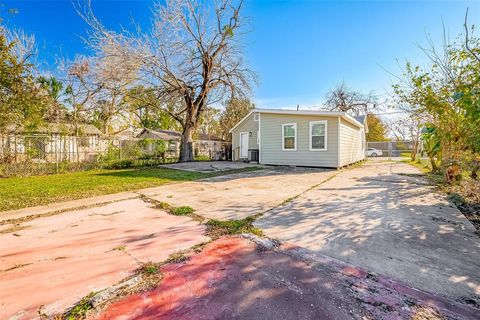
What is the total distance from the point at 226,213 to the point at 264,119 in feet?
30.4

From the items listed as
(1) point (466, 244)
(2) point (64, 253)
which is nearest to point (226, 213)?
(2) point (64, 253)

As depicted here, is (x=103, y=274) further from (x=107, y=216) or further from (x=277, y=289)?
(x=107, y=216)

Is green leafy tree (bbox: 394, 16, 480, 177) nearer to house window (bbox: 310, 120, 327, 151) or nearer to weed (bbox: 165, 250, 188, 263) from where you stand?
house window (bbox: 310, 120, 327, 151)

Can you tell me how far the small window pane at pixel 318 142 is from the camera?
10.5 meters

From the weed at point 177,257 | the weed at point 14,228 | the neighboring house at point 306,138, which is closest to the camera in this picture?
the weed at point 177,257

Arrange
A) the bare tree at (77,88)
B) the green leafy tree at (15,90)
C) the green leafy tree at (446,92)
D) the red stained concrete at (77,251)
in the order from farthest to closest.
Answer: the bare tree at (77,88), the green leafy tree at (15,90), the green leafy tree at (446,92), the red stained concrete at (77,251)

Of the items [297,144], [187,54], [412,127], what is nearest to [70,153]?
[187,54]

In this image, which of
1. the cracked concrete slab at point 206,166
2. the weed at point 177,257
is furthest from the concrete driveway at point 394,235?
the cracked concrete slab at point 206,166

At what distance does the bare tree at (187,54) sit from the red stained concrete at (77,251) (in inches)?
361

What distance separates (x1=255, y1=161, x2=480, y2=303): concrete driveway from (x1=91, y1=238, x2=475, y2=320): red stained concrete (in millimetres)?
276

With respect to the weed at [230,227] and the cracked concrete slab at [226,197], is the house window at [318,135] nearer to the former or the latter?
the cracked concrete slab at [226,197]

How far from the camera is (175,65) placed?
40.2ft

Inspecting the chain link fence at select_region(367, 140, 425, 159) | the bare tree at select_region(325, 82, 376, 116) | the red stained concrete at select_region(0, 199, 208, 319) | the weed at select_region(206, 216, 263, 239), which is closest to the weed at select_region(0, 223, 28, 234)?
the red stained concrete at select_region(0, 199, 208, 319)

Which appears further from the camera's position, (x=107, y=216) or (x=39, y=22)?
(x=39, y=22)
